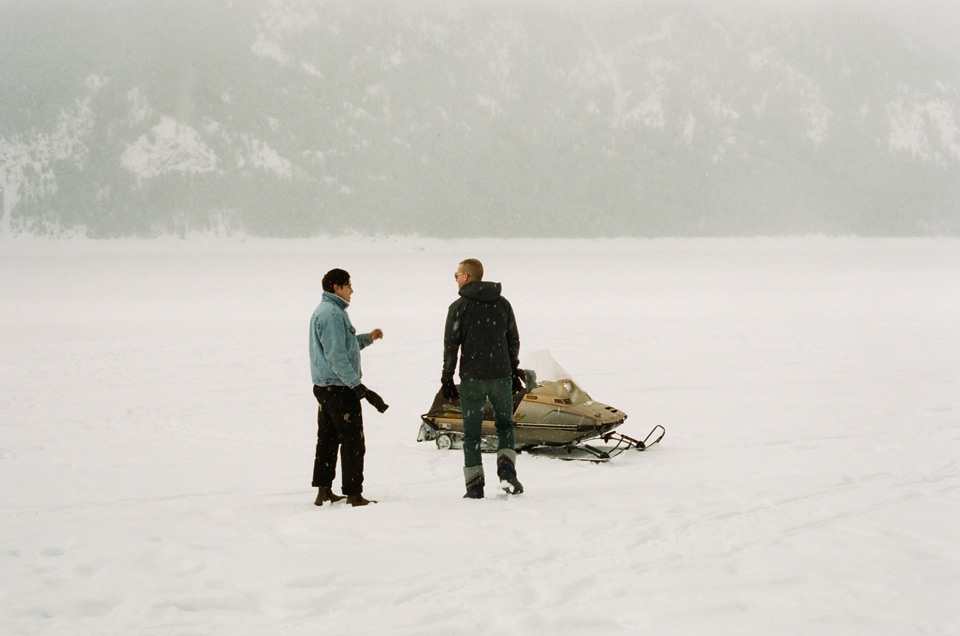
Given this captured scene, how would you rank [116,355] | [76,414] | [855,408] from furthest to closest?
[116,355] → [76,414] → [855,408]

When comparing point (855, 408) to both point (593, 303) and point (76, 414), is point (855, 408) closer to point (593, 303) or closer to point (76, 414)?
point (76, 414)

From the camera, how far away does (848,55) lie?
19238 cm

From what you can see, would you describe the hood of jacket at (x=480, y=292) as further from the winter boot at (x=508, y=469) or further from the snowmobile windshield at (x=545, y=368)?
the snowmobile windshield at (x=545, y=368)

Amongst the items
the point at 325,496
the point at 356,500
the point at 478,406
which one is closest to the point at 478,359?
the point at 478,406

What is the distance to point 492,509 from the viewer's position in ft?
18.3

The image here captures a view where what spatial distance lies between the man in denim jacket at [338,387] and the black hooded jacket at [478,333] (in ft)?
1.68

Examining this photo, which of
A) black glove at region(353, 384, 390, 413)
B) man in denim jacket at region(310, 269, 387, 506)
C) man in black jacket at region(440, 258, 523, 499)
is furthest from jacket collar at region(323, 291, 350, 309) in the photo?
man in black jacket at region(440, 258, 523, 499)

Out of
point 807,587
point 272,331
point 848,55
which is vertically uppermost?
point 848,55

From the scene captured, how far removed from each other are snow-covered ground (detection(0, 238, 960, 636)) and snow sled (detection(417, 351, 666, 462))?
0.29m

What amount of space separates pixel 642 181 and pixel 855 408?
154 meters

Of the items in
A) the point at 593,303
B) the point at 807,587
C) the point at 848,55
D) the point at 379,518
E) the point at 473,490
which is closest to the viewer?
the point at 807,587

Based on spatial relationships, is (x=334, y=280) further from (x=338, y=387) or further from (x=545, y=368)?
(x=545, y=368)

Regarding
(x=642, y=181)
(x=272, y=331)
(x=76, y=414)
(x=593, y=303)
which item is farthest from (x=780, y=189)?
(x=76, y=414)

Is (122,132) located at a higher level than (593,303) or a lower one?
higher
